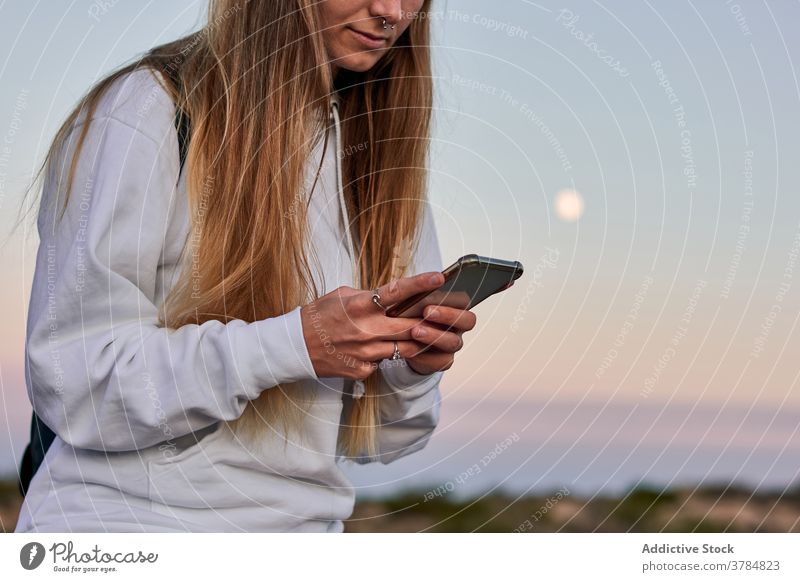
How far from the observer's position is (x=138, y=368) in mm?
1055

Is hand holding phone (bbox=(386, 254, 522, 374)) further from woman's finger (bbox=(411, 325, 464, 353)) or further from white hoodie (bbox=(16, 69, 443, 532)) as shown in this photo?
white hoodie (bbox=(16, 69, 443, 532))

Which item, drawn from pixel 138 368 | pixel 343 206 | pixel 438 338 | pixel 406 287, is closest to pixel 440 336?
pixel 438 338

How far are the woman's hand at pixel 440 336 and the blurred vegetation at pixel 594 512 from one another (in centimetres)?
25

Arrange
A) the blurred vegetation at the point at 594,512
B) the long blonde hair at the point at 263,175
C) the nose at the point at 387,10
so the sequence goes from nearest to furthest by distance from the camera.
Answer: the long blonde hair at the point at 263,175 < the nose at the point at 387,10 < the blurred vegetation at the point at 594,512

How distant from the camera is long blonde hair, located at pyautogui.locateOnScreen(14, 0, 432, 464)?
45.3 inches

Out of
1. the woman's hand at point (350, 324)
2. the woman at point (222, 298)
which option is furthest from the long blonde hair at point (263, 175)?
the woman's hand at point (350, 324)

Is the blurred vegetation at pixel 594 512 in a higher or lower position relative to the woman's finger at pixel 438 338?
lower

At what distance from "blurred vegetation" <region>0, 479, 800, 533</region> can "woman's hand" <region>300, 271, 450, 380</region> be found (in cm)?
33

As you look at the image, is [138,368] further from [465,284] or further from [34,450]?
[465,284]

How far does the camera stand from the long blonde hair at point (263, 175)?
115 cm

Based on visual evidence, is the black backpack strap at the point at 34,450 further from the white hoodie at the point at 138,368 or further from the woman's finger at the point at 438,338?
the woman's finger at the point at 438,338

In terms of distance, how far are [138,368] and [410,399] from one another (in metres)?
0.45
